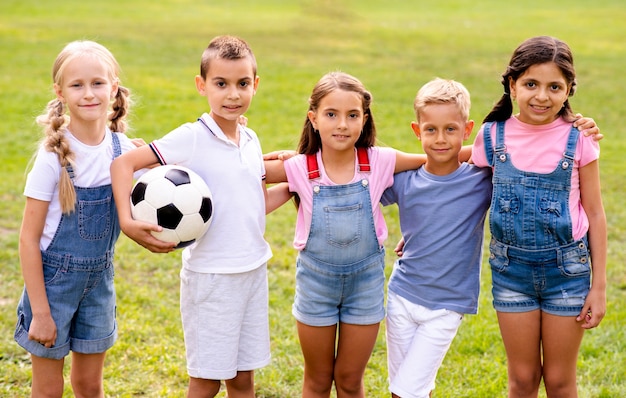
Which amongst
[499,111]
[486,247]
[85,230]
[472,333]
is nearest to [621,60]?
[486,247]

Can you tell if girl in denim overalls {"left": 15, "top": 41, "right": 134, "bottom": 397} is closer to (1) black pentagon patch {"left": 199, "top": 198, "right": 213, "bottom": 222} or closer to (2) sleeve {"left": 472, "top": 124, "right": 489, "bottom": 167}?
(1) black pentagon patch {"left": 199, "top": 198, "right": 213, "bottom": 222}

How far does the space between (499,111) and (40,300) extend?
6.70 feet

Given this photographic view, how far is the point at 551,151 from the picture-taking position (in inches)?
126

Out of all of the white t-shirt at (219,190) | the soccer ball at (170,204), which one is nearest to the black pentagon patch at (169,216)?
Answer: the soccer ball at (170,204)

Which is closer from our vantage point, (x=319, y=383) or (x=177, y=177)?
(x=177, y=177)

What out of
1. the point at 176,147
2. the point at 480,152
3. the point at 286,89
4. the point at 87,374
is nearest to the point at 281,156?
the point at 176,147

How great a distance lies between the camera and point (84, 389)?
3.36 metres

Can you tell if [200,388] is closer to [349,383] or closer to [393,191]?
[349,383]

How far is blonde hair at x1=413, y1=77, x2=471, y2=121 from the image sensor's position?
332 centimetres

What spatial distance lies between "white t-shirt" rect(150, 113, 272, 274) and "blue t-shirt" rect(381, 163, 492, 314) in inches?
27.4

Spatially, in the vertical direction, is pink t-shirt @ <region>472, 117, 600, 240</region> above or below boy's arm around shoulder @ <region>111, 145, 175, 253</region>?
above

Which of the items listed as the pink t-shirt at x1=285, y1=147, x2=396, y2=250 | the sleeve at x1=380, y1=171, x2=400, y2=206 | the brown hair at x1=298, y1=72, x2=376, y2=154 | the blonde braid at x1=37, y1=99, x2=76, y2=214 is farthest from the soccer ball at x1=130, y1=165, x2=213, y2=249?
the sleeve at x1=380, y1=171, x2=400, y2=206

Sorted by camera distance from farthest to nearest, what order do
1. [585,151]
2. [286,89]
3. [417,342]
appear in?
[286,89]
[417,342]
[585,151]

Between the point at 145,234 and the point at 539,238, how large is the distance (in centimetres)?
158
